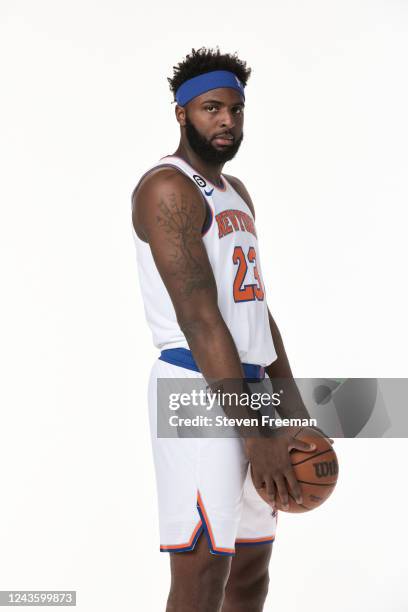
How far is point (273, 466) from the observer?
9.05ft

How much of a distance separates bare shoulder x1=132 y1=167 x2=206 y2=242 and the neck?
174 mm

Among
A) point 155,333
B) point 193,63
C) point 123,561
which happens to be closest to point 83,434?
point 123,561

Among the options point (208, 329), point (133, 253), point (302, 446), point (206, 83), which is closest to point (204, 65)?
point (206, 83)

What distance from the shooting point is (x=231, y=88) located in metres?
3.10

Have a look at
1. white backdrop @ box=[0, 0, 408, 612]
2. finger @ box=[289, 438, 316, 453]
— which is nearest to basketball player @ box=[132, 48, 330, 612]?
finger @ box=[289, 438, 316, 453]

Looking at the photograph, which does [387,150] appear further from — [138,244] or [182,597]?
[182,597]

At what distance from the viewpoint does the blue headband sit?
3.08 m

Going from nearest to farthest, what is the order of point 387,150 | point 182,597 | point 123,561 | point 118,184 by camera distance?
point 182,597
point 123,561
point 118,184
point 387,150

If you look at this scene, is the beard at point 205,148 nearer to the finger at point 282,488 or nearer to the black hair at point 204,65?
the black hair at point 204,65

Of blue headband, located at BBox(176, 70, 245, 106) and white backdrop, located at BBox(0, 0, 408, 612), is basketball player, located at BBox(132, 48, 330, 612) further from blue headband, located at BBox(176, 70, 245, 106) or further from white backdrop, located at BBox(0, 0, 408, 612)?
white backdrop, located at BBox(0, 0, 408, 612)

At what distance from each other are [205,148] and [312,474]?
3.87ft

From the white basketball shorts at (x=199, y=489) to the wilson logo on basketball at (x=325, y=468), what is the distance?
26 cm

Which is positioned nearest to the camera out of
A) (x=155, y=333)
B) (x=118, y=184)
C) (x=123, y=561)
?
(x=155, y=333)

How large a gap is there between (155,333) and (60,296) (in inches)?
84.9
